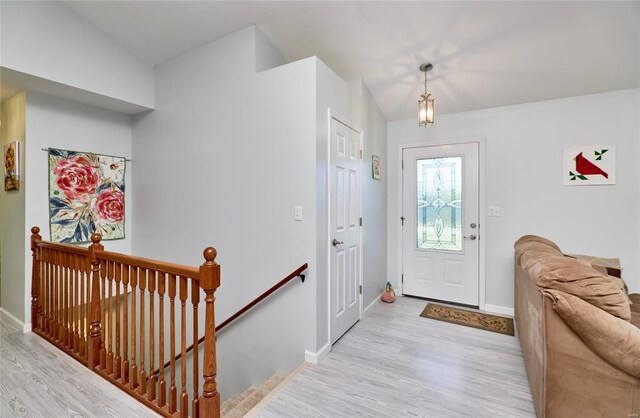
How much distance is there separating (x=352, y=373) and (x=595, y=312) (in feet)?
5.19

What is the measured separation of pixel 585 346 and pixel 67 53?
4.55 m

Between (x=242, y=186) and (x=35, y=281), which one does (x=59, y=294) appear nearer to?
(x=35, y=281)

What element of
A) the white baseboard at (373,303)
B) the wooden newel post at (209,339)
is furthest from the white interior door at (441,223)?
the wooden newel post at (209,339)

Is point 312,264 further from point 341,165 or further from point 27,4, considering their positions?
point 27,4

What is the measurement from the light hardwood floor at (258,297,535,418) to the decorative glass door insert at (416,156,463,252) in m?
1.12

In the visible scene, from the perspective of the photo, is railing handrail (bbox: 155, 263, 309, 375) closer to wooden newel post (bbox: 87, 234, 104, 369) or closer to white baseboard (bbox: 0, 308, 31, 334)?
wooden newel post (bbox: 87, 234, 104, 369)

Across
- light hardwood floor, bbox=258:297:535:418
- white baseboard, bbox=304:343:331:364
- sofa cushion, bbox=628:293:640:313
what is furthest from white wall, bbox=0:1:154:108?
sofa cushion, bbox=628:293:640:313

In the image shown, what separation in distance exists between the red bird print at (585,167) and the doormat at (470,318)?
1.74m

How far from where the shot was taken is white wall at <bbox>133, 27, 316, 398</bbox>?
2.55 meters

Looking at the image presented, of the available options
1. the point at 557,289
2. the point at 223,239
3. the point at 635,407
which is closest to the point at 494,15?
the point at 557,289

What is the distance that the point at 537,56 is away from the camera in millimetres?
2775

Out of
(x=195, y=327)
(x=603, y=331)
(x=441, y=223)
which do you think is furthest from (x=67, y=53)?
(x=603, y=331)

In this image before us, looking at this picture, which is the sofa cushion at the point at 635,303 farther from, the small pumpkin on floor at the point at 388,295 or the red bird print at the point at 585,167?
the small pumpkin on floor at the point at 388,295

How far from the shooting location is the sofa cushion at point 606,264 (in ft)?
8.84
